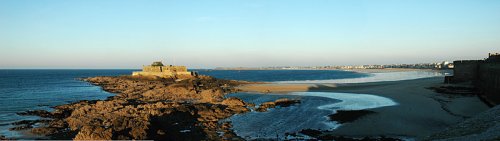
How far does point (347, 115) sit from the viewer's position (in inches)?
1014

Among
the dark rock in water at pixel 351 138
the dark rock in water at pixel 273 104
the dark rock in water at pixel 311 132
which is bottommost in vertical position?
the dark rock in water at pixel 351 138

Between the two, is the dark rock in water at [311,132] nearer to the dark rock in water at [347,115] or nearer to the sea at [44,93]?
the dark rock in water at [347,115]

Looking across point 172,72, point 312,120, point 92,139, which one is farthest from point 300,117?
point 172,72

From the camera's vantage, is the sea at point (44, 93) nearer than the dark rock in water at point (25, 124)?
No

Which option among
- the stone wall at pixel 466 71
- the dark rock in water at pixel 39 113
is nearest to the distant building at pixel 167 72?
the dark rock in water at pixel 39 113

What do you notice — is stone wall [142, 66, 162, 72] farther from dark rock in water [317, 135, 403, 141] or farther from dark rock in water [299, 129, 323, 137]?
dark rock in water [317, 135, 403, 141]

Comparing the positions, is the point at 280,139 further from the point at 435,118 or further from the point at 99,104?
the point at 99,104

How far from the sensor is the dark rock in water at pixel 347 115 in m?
24.0

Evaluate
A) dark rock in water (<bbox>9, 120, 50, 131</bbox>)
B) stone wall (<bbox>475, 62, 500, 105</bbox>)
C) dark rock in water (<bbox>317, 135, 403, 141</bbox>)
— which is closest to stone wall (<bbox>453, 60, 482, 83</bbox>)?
Result: stone wall (<bbox>475, 62, 500, 105</bbox>)

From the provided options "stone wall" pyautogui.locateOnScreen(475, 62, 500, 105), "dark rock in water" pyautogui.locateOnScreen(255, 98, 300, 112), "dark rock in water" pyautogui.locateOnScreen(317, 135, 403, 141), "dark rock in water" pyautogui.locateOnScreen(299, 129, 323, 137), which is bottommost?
"dark rock in water" pyautogui.locateOnScreen(317, 135, 403, 141)

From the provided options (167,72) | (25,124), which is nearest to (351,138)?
(25,124)

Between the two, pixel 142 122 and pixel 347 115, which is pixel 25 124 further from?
pixel 347 115

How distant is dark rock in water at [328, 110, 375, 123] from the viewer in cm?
2402

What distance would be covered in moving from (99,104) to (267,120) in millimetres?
13465
